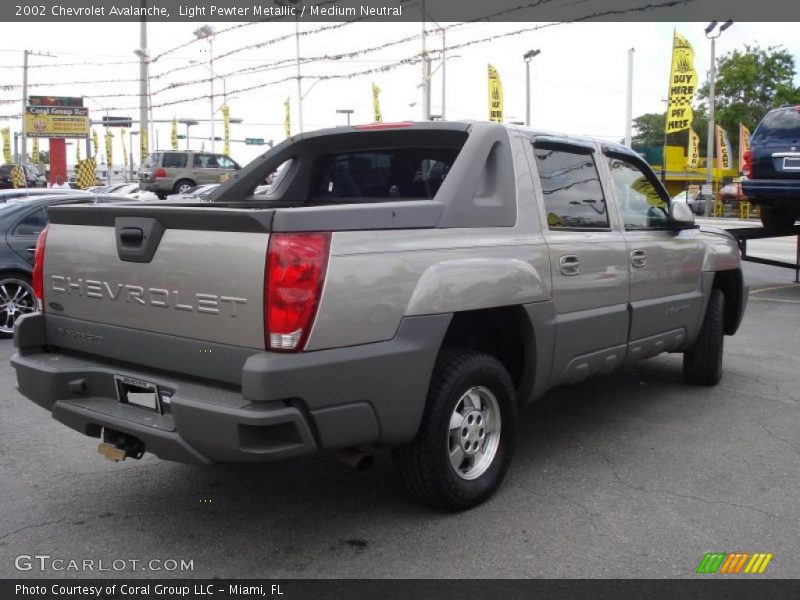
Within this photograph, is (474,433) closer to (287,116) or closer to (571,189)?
(571,189)

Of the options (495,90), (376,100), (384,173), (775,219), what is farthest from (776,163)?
(376,100)

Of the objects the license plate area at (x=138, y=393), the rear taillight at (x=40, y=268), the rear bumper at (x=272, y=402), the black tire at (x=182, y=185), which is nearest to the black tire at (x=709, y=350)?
the rear bumper at (x=272, y=402)

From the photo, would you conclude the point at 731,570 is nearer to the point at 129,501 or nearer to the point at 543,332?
the point at 543,332

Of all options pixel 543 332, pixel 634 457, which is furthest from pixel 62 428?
pixel 634 457

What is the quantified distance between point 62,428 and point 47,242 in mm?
1804

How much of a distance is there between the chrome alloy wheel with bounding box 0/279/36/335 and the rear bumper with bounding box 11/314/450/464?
5.48m

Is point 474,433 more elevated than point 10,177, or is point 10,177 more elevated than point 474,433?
point 10,177

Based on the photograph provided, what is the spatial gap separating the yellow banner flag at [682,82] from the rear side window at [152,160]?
19.3m

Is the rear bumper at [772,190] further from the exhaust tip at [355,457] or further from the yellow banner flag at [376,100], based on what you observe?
the yellow banner flag at [376,100]

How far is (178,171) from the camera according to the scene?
3119 centimetres

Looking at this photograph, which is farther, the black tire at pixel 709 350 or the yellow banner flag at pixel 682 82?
the yellow banner flag at pixel 682 82

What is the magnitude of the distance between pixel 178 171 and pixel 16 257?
2353cm

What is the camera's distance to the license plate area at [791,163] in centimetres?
1081

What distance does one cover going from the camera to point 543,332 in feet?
13.6
